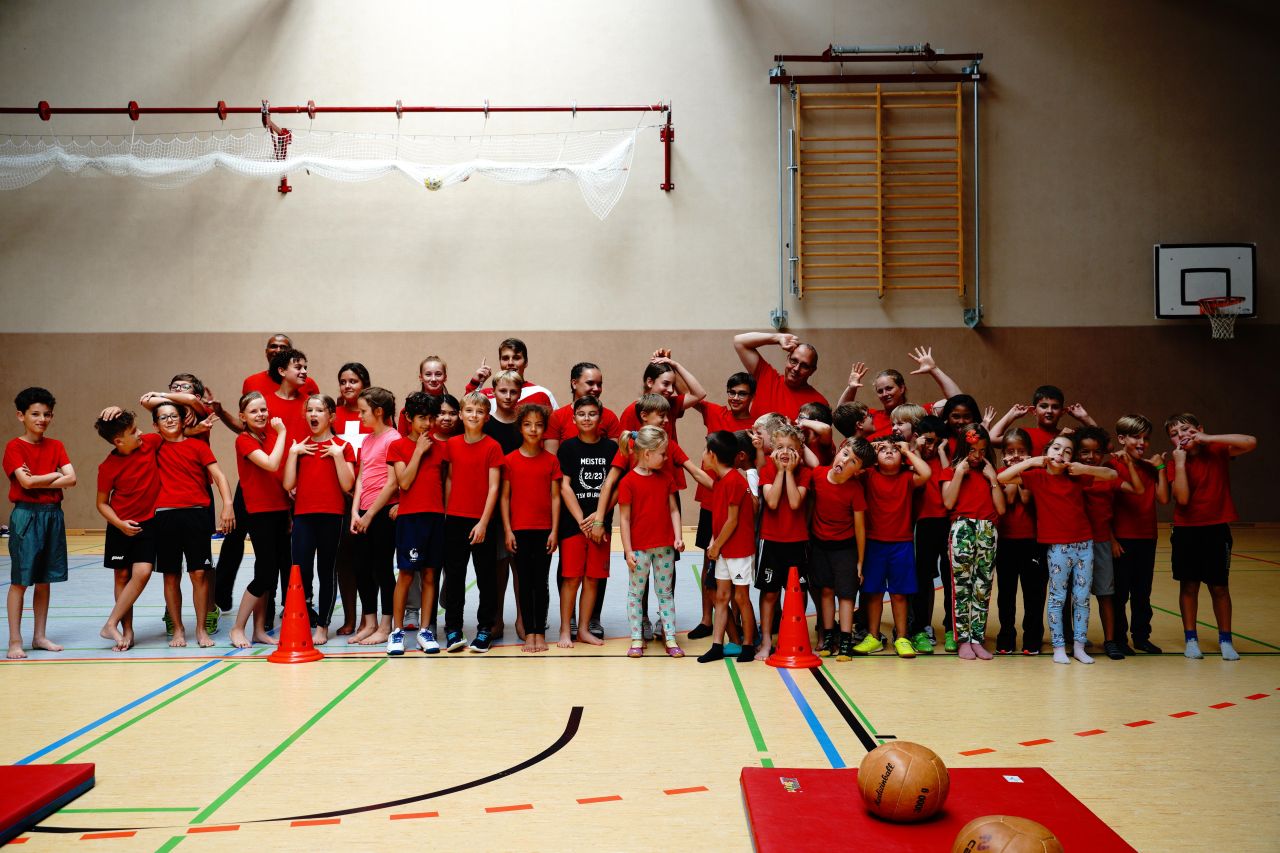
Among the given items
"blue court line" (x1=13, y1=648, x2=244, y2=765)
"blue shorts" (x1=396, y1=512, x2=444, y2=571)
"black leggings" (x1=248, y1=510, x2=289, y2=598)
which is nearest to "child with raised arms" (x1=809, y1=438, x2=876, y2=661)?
"blue shorts" (x1=396, y1=512, x2=444, y2=571)

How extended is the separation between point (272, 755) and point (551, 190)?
943cm

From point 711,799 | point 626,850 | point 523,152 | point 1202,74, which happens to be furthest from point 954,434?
point 1202,74

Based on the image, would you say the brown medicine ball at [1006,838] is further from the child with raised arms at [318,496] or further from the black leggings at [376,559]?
the child with raised arms at [318,496]

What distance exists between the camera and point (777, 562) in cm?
588

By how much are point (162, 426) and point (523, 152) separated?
746cm

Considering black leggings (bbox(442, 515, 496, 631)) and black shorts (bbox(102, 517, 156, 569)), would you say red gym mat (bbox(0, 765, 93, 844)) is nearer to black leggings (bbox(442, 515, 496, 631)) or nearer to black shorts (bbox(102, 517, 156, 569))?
black shorts (bbox(102, 517, 156, 569))

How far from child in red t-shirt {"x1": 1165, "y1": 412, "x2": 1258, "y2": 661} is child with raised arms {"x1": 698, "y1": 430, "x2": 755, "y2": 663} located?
2431 mm

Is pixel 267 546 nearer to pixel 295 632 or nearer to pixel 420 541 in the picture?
pixel 295 632

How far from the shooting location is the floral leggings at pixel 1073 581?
18.8ft

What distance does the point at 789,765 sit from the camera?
3.96 m

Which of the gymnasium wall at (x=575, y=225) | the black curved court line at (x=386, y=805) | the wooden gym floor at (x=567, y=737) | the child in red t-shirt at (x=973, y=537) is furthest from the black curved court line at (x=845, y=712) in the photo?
the gymnasium wall at (x=575, y=225)

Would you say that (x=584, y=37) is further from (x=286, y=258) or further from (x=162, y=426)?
(x=162, y=426)

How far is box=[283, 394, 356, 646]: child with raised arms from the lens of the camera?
Result: 619 cm

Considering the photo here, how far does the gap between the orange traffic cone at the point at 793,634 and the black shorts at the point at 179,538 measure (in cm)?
346
